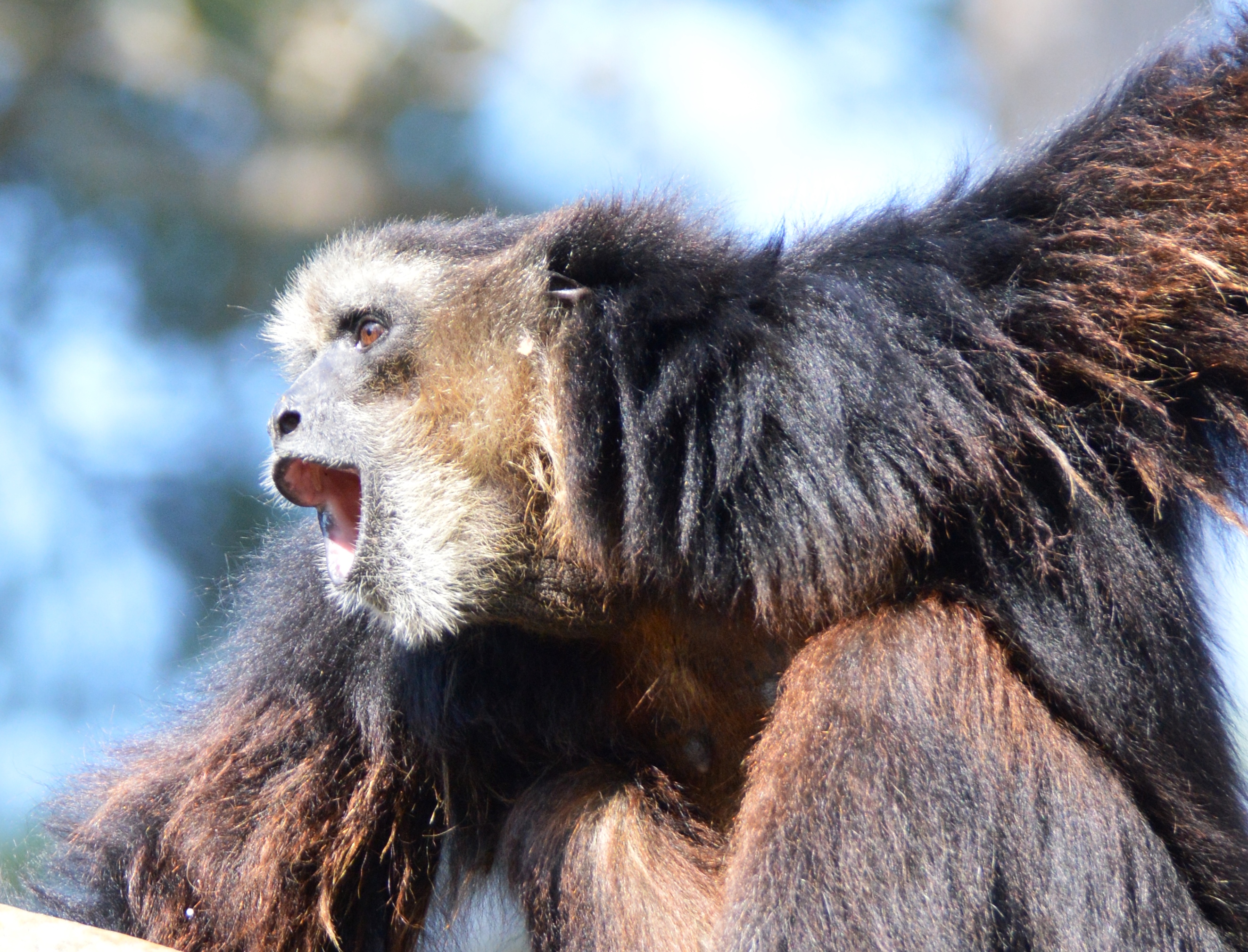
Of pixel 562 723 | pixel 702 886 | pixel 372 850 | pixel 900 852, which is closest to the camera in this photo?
pixel 900 852

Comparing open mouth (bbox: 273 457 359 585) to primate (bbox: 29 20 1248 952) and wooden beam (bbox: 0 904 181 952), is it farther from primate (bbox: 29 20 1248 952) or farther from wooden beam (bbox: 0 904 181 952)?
wooden beam (bbox: 0 904 181 952)

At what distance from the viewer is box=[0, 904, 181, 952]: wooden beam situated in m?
2.70

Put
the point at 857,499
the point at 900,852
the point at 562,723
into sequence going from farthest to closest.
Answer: the point at 562,723 < the point at 857,499 < the point at 900,852

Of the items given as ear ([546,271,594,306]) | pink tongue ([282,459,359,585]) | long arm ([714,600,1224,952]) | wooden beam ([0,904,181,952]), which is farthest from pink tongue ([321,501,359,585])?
long arm ([714,600,1224,952])

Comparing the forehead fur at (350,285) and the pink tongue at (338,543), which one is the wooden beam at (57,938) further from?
the forehead fur at (350,285)

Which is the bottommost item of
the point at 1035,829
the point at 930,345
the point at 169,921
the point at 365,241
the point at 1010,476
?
the point at 1035,829

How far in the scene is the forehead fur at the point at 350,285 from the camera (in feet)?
12.2

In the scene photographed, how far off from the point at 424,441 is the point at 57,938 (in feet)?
5.11

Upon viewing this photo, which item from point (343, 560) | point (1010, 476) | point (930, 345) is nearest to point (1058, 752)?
point (1010, 476)

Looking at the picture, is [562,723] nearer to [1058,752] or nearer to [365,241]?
[1058,752]

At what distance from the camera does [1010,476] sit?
2.83 m

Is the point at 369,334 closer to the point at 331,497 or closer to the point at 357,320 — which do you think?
the point at 357,320

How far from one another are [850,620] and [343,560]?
1.53m

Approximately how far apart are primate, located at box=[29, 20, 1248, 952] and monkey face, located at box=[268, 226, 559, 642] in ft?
0.04
